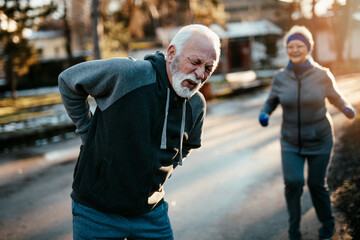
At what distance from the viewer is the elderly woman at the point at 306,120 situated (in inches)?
140

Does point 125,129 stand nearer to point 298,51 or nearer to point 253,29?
point 298,51

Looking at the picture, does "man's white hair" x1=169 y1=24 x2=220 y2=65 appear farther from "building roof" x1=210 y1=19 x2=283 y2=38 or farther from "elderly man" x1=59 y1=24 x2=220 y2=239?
"building roof" x1=210 y1=19 x2=283 y2=38

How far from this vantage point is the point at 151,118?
1998 millimetres

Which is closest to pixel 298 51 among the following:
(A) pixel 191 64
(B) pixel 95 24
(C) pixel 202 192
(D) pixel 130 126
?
(A) pixel 191 64

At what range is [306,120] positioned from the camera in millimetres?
3578

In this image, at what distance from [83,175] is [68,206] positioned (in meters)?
3.43

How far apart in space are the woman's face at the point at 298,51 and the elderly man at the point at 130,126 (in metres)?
1.78

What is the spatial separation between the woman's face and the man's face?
179cm

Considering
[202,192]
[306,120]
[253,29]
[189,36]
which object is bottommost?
[253,29]

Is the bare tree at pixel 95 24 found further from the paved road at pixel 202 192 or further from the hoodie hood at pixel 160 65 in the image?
the hoodie hood at pixel 160 65

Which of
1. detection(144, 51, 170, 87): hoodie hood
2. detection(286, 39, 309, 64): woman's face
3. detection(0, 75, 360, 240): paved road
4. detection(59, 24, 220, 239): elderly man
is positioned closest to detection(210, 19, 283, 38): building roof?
detection(0, 75, 360, 240): paved road

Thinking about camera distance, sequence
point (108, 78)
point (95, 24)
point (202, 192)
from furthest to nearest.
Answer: point (95, 24) → point (202, 192) → point (108, 78)

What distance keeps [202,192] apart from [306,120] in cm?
241

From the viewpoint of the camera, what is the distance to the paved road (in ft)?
14.1
